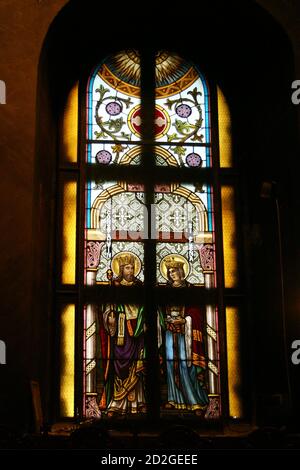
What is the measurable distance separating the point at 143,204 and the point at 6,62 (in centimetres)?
197

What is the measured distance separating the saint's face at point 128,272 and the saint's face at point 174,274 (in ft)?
1.26

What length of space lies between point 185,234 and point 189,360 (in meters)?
1.25

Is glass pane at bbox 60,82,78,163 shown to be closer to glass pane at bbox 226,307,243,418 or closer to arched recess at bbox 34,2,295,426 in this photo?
arched recess at bbox 34,2,295,426

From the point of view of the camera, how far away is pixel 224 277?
8211 mm

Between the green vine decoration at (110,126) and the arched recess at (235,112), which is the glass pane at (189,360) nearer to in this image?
the arched recess at (235,112)

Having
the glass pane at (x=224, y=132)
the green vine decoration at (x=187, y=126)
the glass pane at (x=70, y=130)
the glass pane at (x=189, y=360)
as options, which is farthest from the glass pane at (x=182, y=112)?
the glass pane at (x=189, y=360)

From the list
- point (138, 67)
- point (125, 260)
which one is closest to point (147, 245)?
point (125, 260)

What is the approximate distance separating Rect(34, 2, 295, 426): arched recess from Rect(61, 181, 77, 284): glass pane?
0.12 metres

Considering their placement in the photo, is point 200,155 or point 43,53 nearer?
point 43,53

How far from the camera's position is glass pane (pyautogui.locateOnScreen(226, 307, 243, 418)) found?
788 cm

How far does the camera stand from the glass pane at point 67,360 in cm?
771

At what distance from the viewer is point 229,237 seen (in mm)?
8352
